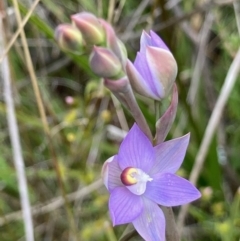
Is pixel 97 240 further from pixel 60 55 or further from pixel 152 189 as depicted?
pixel 152 189

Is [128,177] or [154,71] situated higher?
[154,71]

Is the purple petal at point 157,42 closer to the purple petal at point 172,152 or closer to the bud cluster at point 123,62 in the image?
the bud cluster at point 123,62

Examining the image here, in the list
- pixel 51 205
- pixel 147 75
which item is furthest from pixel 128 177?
pixel 51 205

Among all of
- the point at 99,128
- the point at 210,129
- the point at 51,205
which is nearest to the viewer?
the point at 210,129

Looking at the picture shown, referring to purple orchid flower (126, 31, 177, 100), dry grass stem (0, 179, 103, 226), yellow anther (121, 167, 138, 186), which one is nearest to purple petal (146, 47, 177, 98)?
purple orchid flower (126, 31, 177, 100)

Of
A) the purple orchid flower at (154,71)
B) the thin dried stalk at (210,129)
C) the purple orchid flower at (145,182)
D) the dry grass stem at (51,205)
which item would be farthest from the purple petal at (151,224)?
the dry grass stem at (51,205)

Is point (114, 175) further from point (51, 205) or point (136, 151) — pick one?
point (51, 205)

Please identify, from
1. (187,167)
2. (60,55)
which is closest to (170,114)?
(187,167)

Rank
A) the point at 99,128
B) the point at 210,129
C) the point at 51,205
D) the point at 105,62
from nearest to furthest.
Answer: the point at 105,62 → the point at 210,129 → the point at 51,205 → the point at 99,128
